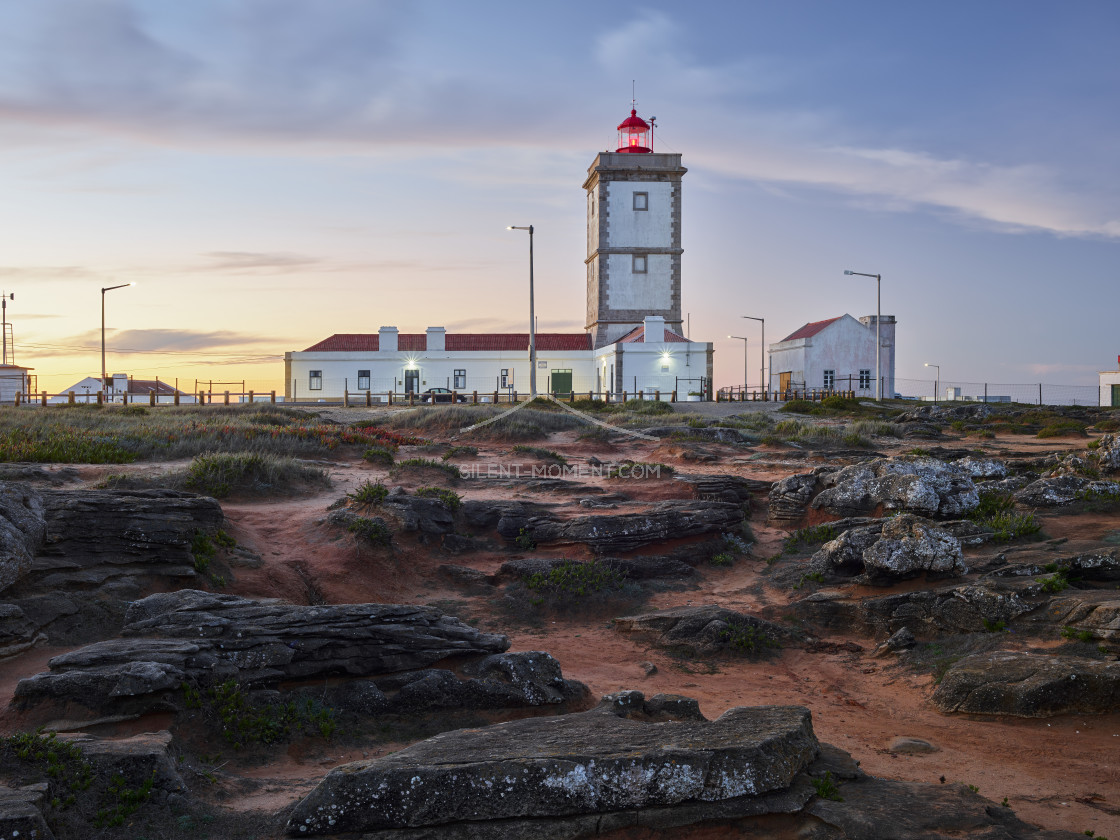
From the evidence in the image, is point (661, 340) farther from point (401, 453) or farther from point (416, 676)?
point (416, 676)

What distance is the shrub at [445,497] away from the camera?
12609 millimetres

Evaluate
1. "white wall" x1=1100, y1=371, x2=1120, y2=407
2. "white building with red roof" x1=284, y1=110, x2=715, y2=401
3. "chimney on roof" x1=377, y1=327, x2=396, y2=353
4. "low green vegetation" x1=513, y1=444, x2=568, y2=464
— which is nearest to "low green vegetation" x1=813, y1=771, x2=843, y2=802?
"low green vegetation" x1=513, y1=444, x2=568, y2=464

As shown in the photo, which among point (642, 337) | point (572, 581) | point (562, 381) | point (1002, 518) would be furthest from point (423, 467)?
point (562, 381)

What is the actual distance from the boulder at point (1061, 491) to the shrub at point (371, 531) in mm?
9533

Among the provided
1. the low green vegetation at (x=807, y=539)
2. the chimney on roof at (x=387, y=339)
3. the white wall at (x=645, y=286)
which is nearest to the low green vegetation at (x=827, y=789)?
the low green vegetation at (x=807, y=539)

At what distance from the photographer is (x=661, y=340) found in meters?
49.9

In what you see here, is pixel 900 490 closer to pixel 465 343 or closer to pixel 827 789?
pixel 827 789

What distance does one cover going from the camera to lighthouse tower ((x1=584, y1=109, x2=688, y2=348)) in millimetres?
53094

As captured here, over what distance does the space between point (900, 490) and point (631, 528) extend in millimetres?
4190

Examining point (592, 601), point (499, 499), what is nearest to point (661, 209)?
point (499, 499)

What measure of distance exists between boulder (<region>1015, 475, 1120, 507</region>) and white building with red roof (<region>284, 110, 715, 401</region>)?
3999 cm

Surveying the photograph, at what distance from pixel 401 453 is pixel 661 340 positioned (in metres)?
32.8

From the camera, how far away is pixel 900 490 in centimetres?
1193

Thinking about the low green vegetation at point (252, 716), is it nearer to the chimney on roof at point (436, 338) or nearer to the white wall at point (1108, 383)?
the chimney on roof at point (436, 338)
